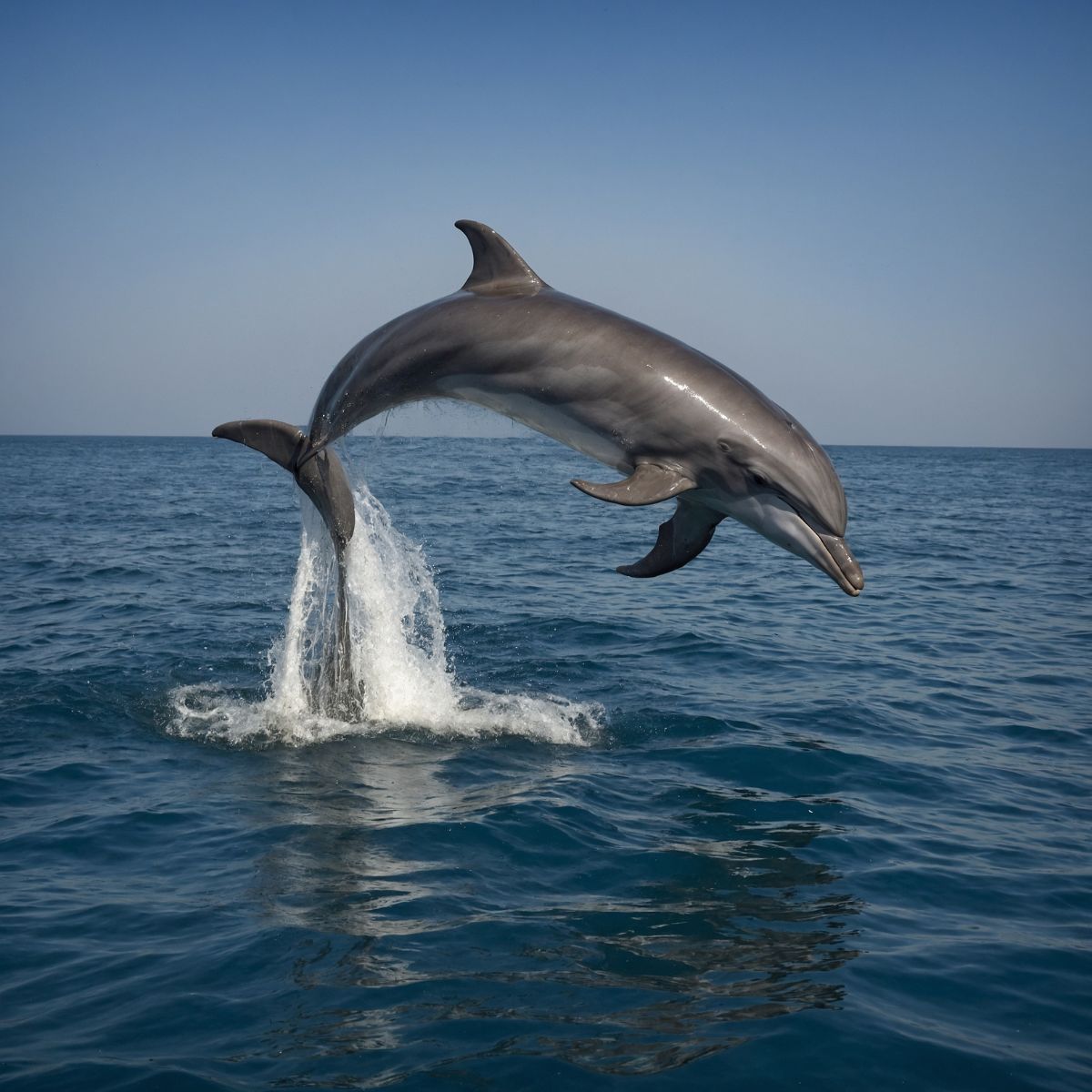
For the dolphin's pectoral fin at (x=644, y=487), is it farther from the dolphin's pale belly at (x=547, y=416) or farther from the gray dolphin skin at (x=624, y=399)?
the dolphin's pale belly at (x=547, y=416)

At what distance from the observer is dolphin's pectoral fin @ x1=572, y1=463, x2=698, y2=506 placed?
7.12 meters

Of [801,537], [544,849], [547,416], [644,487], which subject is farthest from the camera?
[544,849]

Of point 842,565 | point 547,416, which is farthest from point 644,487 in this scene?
point 842,565

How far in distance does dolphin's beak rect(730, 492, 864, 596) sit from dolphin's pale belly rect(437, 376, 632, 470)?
0.99 meters

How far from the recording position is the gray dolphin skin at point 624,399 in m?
7.30

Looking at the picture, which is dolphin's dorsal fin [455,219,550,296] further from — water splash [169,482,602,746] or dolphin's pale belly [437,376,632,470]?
water splash [169,482,602,746]

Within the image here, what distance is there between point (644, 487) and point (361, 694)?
6.41 m

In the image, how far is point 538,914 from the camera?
7695mm

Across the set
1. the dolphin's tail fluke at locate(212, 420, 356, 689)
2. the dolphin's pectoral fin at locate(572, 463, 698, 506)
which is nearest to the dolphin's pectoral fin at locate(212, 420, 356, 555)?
the dolphin's tail fluke at locate(212, 420, 356, 689)

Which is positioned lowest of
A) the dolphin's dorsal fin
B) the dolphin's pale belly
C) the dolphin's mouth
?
the dolphin's mouth

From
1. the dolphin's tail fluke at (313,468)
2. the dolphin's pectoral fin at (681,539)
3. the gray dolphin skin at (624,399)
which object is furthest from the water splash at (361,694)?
the dolphin's pectoral fin at (681,539)

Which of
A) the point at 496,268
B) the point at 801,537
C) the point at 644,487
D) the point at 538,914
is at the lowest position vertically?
the point at 538,914

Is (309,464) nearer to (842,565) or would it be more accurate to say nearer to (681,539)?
Answer: (681,539)

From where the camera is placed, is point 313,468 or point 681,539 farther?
point 313,468
